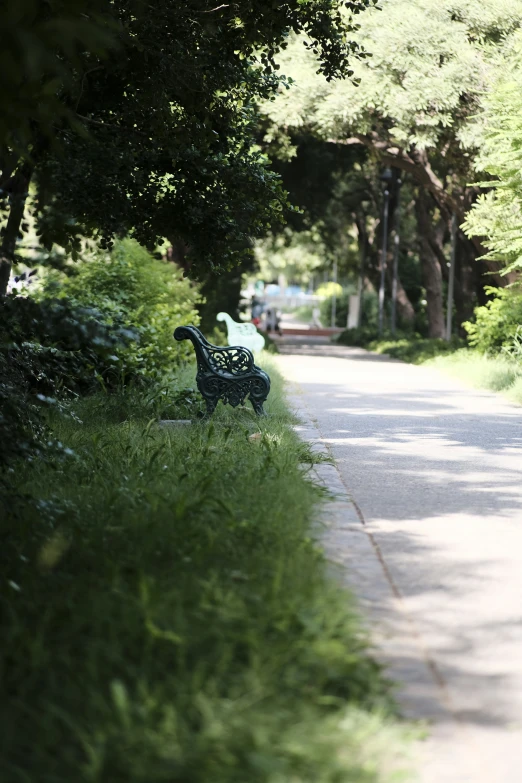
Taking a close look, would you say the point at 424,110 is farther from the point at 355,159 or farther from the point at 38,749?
the point at 38,749

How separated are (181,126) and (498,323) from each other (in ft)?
49.4

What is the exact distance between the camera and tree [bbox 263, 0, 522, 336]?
24.0 meters

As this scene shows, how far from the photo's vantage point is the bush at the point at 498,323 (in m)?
23.2

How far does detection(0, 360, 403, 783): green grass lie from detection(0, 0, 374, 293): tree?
2.37 metres

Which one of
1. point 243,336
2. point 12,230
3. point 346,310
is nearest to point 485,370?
point 243,336

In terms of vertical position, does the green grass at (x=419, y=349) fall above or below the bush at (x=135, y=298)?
below

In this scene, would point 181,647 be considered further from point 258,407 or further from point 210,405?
point 258,407

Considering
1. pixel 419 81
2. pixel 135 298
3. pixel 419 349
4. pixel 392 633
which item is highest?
pixel 419 81

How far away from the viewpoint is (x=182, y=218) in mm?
10914

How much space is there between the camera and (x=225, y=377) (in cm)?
1197

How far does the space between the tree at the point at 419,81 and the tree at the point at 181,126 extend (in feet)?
41.2

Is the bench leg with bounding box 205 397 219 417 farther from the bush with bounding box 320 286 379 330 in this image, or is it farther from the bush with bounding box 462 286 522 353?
the bush with bounding box 320 286 379 330

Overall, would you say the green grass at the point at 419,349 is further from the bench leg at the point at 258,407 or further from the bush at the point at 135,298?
the bench leg at the point at 258,407

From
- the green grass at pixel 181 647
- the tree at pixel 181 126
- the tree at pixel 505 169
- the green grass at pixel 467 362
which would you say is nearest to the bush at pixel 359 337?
Result: the green grass at pixel 467 362
